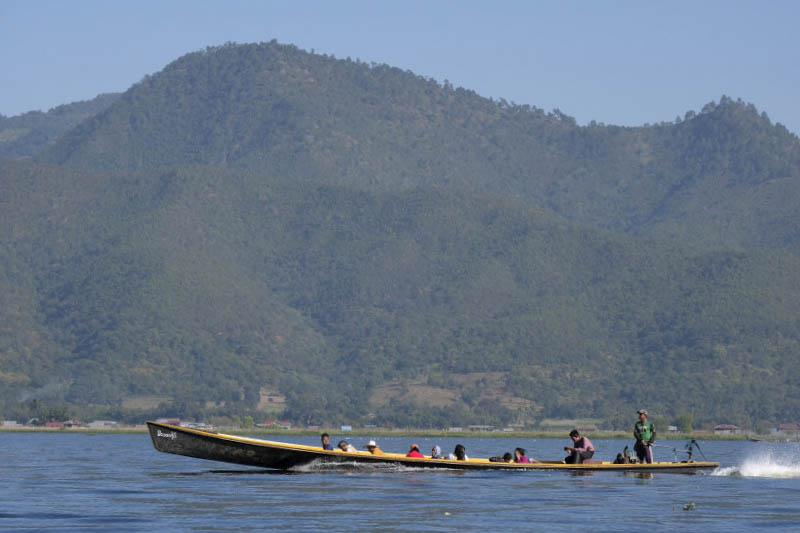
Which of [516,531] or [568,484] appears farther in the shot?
[568,484]

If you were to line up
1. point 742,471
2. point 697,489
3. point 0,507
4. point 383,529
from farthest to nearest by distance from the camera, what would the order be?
point 742,471 → point 697,489 → point 0,507 → point 383,529

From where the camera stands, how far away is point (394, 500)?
54.1 meters

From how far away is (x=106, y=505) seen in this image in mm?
51688

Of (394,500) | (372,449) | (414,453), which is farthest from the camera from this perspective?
(414,453)

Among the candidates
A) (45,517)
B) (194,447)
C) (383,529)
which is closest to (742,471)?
(194,447)

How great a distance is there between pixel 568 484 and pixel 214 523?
21598 mm

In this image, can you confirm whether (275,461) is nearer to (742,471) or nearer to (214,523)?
(214,523)

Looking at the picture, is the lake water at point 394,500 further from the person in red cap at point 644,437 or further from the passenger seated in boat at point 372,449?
the person in red cap at point 644,437

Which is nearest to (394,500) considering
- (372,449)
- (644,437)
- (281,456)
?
(372,449)

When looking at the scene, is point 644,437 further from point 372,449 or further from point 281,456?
point 281,456

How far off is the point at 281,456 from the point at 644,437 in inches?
667

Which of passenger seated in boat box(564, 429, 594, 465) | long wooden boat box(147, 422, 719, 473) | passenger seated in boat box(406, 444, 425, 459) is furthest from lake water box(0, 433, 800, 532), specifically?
passenger seated in boat box(564, 429, 594, 465)

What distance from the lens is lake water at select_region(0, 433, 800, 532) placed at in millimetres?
→ 46688

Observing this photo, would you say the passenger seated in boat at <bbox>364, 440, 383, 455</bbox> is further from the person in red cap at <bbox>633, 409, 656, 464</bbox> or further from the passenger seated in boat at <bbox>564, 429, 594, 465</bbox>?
the person in red cap at <bbox>633, 409, 656, 464</bbox>
